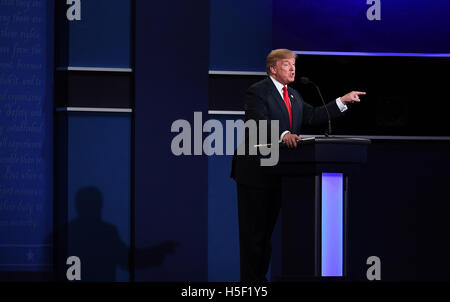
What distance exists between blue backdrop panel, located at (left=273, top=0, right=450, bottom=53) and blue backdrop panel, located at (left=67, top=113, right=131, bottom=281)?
133cm

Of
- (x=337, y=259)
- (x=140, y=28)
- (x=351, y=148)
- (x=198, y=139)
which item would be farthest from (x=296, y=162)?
(x=140, y=28)

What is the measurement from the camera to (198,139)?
489 cm

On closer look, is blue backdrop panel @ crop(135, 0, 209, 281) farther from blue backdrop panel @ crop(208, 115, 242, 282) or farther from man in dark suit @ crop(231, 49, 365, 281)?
man in dark suit @ crop(231, 49, 365, 281)

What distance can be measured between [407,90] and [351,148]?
1864mm

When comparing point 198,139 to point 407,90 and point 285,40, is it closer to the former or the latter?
point 285,40

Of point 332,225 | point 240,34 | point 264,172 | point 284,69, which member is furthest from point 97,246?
point 332,225

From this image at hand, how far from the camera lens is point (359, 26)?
16.4ft

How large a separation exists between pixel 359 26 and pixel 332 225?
2114 mm

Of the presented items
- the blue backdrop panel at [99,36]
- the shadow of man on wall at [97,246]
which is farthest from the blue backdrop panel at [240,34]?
the shadow of man on wall at [97,246]

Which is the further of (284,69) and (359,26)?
(359,26)

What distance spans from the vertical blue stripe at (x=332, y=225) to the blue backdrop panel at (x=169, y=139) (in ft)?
5.46

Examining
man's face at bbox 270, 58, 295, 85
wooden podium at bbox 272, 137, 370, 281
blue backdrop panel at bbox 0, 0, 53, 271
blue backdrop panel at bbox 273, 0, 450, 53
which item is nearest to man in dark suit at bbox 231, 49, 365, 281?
man's face at bbox 270, 58, 295, 85

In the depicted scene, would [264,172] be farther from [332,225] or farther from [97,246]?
[97,246]

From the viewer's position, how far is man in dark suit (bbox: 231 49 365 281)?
12.3ft
